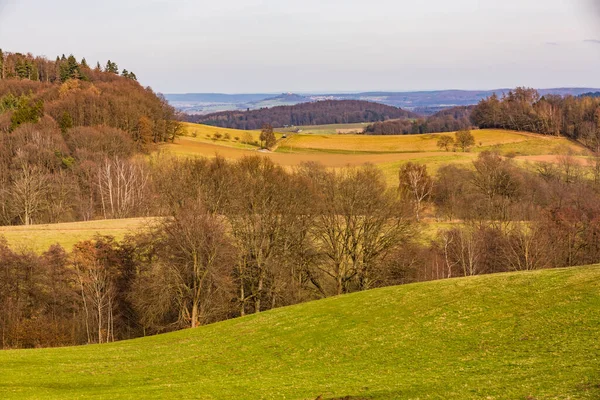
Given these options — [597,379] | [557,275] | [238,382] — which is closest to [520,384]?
[597,379]

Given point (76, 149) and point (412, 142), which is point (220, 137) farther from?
point (76, 149)

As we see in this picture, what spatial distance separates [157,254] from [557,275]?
1398 inches

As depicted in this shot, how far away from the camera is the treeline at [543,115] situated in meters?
163

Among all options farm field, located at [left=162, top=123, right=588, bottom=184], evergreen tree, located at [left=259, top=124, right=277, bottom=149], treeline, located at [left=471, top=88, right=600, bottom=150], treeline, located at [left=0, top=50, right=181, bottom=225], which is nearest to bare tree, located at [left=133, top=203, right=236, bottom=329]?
treeline, located at [left=0, top=50, right=181, bottom=225]

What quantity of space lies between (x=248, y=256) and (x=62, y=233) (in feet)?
83.0

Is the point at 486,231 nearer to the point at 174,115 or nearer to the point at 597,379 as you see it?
the point at 597,379

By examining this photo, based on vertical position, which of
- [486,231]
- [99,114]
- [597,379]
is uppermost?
[99,114]

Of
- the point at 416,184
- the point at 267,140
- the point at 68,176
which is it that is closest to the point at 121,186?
the point at 68,176

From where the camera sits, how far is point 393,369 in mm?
23047

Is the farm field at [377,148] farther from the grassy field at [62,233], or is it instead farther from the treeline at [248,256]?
the treeline at [248,256]

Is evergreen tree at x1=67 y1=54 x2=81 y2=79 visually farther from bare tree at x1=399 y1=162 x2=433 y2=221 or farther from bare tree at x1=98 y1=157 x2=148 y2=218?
bare tree at x1=399 y1=162 x2=433 y2=221

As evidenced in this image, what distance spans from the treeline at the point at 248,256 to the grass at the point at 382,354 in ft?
44.6

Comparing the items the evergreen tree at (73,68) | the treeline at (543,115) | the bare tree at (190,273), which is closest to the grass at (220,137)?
the evergreen tree at (73,68)

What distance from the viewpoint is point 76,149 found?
4085 inches
